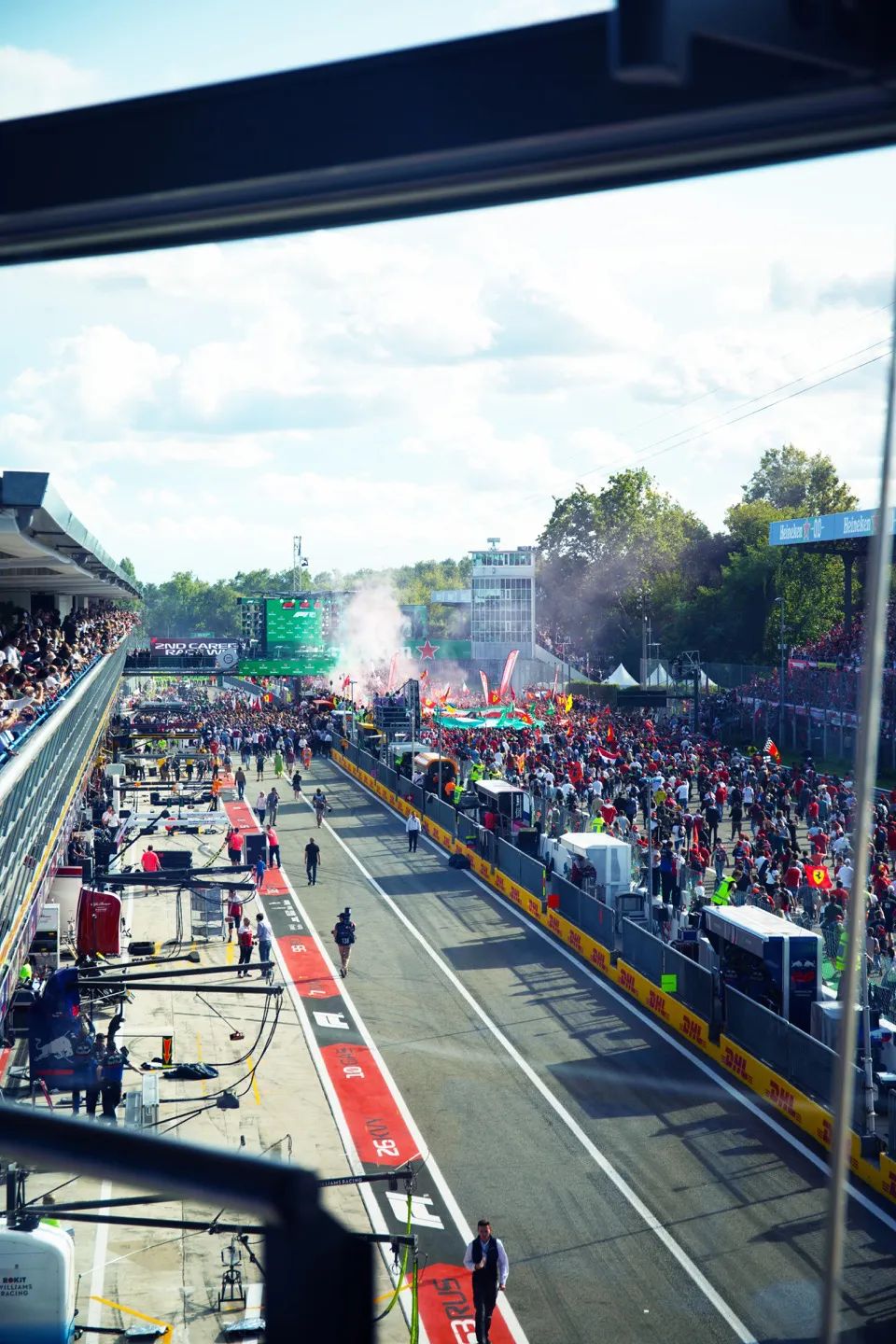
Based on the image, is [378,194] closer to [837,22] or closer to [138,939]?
[837,22]

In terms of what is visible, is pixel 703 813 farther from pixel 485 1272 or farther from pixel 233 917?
pixel 485 1272

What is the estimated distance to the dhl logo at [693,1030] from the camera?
19000 millimetres

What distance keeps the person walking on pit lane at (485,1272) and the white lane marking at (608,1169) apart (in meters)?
2.19

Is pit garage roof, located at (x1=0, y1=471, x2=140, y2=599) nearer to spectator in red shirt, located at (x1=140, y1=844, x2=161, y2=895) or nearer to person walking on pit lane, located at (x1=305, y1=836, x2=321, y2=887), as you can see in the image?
spectator in red shirt, located at (x1=140, y1=844, x2=161, y2=895)

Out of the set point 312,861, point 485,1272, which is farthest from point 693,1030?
point 312,861

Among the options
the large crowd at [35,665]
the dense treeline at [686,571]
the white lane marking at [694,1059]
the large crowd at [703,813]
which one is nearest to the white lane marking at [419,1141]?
the white lane marking at [694,1059]

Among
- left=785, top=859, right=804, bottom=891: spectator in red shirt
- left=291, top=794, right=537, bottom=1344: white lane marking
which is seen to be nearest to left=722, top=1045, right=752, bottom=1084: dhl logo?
left=291, top=794, right=537, bottom=1344: white lane marking

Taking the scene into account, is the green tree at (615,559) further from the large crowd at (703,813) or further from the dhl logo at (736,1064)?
the dhl logo at (736,1064)

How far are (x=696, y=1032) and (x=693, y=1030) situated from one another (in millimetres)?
144

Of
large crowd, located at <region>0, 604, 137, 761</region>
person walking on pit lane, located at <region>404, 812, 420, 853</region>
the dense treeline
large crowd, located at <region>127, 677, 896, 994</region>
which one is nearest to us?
large crowd, located at <region>0, 604, 137, 761</region>

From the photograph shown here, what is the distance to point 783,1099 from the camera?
1653cm

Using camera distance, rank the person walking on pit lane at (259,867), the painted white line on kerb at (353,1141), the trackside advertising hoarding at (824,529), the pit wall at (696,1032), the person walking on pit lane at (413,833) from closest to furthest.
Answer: the painted white line on kerb at (353,1141) < the pit wall at (696,1032) < the person walking on pit lane at (259,867) < the person walking on pit lane at (413,833) < the trackside advertising hoarding at (824,529)

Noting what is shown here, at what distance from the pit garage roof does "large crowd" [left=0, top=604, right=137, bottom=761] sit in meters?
1.33

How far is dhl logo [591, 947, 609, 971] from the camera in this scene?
23.0 m
